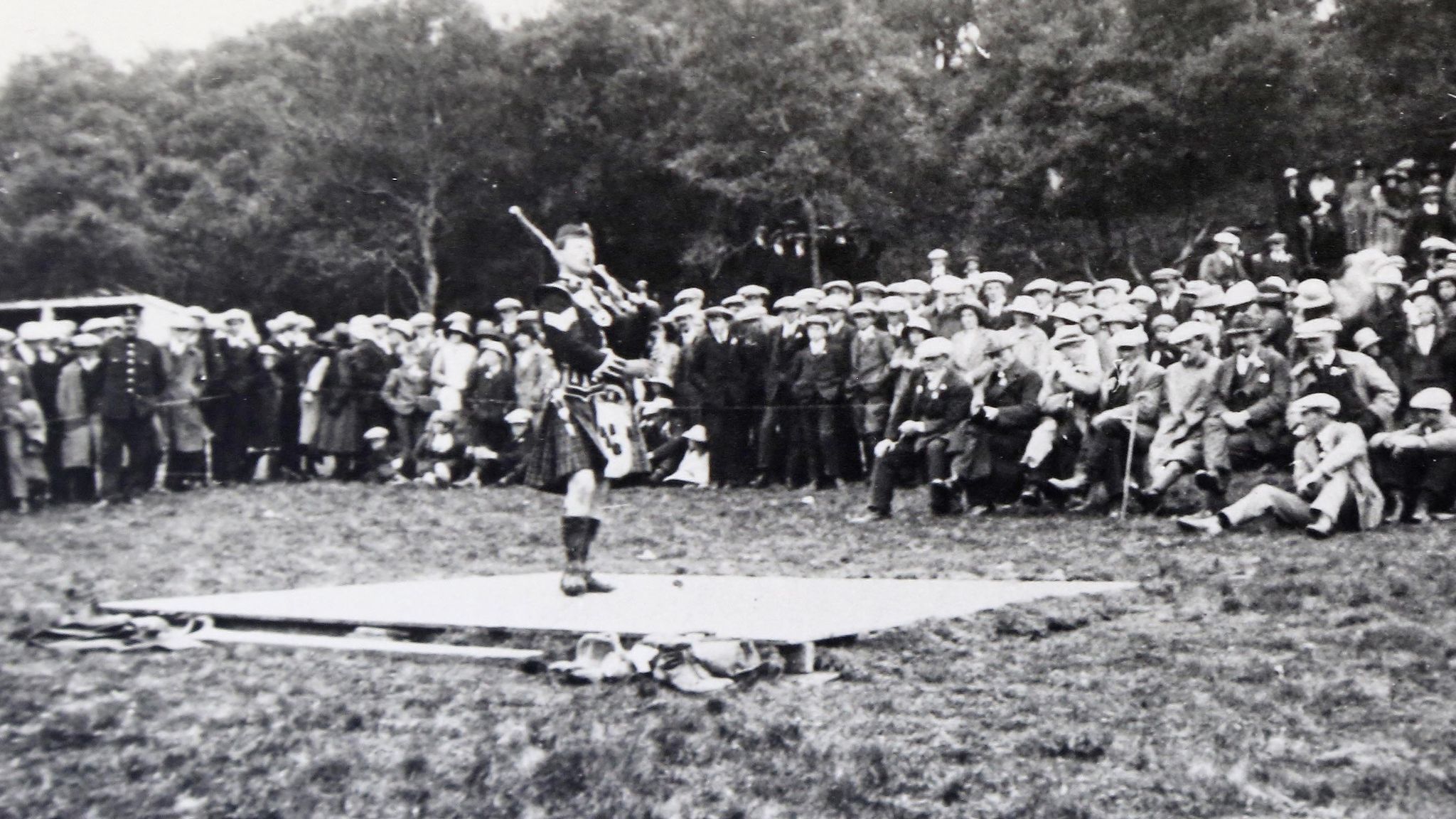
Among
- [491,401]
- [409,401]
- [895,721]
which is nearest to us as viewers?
[895,721]

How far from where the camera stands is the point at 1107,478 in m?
13.1

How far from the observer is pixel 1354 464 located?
11008 millimetres

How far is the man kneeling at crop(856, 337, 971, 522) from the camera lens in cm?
1340

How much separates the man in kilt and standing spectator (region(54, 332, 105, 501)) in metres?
10.0

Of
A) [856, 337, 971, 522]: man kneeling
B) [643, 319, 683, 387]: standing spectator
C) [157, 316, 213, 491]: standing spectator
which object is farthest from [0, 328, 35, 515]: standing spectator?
[856, 337, 971, 522]: man kneeling

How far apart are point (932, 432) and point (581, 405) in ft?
18.1

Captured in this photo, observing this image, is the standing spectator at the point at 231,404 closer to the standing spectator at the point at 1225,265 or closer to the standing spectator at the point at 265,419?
the standing spectator at the point at 265,419

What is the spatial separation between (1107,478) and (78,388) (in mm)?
10424

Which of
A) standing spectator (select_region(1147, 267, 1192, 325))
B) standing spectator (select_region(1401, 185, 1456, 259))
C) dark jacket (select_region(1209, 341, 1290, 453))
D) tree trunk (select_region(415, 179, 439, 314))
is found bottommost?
dark jacket (select_region(1209, 341, 1290, 453))

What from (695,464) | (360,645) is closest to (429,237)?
(695,464)

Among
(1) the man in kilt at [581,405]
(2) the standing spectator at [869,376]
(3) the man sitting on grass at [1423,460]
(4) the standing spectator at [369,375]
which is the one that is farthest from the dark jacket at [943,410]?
(4) the standing spectator at [369,375]

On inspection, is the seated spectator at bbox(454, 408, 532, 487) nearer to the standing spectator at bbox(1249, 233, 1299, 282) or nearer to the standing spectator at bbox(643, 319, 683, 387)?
the standing spectator at bbox(643, 319, 683, 387)

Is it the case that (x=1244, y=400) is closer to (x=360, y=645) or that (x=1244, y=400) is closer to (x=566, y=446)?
(x=566, y=446)

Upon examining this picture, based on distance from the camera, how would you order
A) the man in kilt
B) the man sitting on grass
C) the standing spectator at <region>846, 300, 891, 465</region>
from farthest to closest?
the standing spectator at <region>846, 300, 891, 465</region> < the man sitting on grass < the man in kilt
